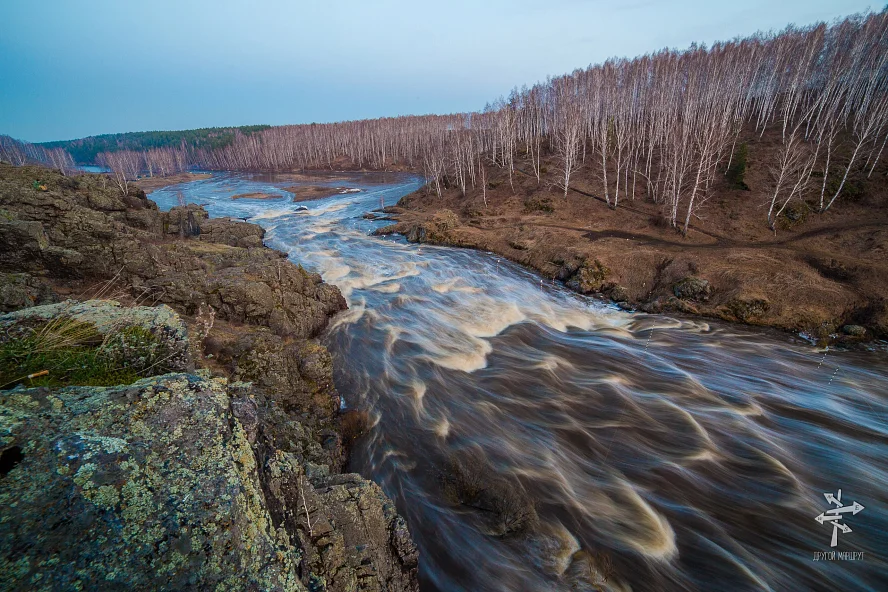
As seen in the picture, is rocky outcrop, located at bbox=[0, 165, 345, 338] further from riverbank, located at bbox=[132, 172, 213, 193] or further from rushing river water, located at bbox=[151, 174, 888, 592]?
riverbank, located at bbox=[132, 172, 213, 193]

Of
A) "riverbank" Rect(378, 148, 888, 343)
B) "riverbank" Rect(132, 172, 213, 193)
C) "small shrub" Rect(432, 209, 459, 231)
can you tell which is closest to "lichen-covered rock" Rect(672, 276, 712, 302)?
"riverbank" Rect(378, 148, 888, 343)

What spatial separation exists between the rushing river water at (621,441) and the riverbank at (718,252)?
74.3 inches

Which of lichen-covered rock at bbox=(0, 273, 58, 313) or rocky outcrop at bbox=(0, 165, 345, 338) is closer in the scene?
lichen-covered rock at bbox=(0, 273, 58, 313)

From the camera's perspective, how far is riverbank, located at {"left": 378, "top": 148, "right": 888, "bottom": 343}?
1774 centimetres

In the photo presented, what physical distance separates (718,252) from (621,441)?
785 inches

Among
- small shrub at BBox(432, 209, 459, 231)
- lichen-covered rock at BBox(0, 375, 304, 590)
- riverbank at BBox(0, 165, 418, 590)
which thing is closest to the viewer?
lichen-covered rock at BBox(0, 375, 304, 590)

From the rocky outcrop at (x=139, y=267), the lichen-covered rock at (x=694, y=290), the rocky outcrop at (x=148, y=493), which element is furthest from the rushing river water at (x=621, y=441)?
the rocky outcrop at (x=148, y=493)

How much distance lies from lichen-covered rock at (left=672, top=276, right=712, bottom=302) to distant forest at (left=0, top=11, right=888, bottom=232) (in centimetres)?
955

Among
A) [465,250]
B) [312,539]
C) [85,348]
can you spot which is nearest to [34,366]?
[85,348]

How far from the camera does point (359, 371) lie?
13945mm

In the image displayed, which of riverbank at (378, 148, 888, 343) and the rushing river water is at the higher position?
riverbank at (378, 148, 888, 343)

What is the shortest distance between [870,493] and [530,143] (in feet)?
210

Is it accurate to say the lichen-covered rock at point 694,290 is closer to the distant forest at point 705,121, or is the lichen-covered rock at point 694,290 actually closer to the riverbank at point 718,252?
the riverbank at point 718,252

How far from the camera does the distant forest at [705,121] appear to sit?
31.6 metres
